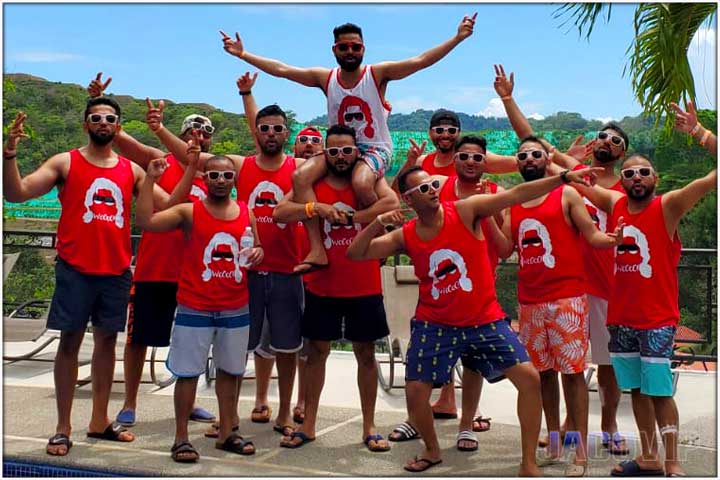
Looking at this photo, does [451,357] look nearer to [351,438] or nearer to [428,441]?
[428,441]

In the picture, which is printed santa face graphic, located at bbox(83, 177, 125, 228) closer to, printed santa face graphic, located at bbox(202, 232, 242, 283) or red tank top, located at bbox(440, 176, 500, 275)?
printed santa face graphic, located at bbox(202, 232, 242, 283)

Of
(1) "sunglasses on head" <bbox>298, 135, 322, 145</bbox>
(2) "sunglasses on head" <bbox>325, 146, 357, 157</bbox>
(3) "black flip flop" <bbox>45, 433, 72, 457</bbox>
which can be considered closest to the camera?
(3) "black flip flop" <bbox>45, 433, 72, 457</bbox>

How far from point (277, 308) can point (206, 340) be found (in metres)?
0.69

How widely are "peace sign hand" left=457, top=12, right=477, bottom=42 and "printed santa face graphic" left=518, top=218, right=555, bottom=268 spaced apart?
1336mm

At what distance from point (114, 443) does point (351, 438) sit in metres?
1.65

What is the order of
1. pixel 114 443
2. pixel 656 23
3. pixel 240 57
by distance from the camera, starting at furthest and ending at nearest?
1. pixel 656 23
2. pixel 240 57
3. pixel 114 443

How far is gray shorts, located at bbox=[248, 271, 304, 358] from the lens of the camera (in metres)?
5.99

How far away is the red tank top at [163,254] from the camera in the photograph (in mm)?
6215

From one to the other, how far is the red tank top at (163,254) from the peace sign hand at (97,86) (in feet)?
2.82

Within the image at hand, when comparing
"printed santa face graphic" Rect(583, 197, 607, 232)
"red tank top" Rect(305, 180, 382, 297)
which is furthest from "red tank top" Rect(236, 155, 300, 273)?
"printed santa face graphic" Rect(583, 197, 607, 232)

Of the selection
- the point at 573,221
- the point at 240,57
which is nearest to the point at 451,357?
the point at 573,221

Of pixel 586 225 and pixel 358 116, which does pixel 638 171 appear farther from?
pixel 358 116

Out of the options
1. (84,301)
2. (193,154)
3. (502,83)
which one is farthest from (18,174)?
(502,83)

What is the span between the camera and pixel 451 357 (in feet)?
16.6
